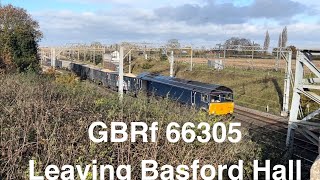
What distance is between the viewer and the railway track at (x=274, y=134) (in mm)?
13988

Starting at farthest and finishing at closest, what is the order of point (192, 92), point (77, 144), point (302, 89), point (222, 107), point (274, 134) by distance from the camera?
point (192, 92), point (222, 107), point (274, 134), point (302, 89), point (77, 144)

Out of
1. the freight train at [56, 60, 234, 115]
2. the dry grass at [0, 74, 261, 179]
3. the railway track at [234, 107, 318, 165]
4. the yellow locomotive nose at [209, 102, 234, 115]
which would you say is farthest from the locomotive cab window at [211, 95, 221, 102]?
the dry grass at [0, 74, 261, 179]

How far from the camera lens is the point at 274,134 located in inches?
715

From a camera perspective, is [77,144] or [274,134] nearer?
[77,144]

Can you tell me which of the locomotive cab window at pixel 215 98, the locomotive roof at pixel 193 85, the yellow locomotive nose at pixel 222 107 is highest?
the locomotive roof at pixel 193 85

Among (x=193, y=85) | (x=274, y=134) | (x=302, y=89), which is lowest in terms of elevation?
(x=274, y=134)

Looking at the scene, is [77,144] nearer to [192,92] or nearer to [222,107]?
[222,107]

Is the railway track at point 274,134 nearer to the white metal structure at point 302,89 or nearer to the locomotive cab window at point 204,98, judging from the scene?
the white metal structure at point 302,89

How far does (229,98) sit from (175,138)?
1509 cm

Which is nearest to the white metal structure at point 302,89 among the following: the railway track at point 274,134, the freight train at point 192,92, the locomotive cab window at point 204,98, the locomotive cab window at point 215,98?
the railway track at point 274,134

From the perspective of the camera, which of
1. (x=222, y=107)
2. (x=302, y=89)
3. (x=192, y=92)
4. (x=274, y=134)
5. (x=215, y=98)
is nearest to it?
(x=302, y=89)

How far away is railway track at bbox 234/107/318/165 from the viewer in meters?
14.0

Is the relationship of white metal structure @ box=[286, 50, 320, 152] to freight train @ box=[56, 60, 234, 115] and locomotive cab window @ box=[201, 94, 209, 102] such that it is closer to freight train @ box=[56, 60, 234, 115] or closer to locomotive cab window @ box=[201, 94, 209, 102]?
freight train @ box=[56, 60, 234, 115]

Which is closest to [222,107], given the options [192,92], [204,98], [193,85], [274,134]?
[204,98]
